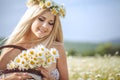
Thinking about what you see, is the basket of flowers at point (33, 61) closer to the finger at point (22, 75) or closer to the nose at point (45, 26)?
the finger at point (22, 75)

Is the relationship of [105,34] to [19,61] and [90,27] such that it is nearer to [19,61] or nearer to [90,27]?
[90,27]

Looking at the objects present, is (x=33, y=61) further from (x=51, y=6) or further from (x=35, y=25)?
(x=51, y=6)

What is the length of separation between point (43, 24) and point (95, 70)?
4.49 feet

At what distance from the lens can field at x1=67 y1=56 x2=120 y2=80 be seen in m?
3.85

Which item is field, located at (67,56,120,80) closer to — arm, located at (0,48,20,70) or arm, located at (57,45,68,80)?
arm, located at (57,45,68,80)

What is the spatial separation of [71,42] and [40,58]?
20.8ft

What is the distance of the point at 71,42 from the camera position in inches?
356

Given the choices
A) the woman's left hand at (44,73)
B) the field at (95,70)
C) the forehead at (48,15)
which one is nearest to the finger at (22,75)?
the woman's left hand at (44,73)

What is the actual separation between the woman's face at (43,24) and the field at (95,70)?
849 mm

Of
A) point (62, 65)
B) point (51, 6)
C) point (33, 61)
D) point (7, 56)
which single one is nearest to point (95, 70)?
point (62, 65)

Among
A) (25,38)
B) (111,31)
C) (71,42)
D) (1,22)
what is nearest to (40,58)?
(25,38)

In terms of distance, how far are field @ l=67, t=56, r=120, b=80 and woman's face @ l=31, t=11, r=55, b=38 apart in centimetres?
85

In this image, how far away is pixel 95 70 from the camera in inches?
165

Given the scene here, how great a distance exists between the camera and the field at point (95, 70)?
3.85m
